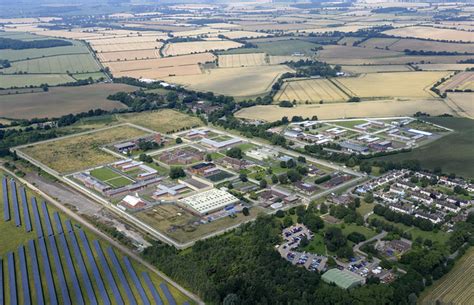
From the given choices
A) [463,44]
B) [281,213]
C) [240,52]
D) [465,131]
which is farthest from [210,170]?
[463,44]

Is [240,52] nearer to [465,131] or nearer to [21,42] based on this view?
[21,42]

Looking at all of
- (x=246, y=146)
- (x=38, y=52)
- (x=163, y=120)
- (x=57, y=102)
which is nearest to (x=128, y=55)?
(x=38, y=52)

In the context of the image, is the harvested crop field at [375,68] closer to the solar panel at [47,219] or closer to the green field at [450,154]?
the green field at [450,154]

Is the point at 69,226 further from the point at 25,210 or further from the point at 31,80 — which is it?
the point at 31,80

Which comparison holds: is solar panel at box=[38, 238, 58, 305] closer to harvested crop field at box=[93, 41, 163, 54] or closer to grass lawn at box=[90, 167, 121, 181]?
grass lawn at box=[90, 167, 121, 181]

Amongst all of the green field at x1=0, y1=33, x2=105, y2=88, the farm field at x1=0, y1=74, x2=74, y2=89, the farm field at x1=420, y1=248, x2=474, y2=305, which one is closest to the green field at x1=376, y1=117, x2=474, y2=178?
the farm field at x1=420, y1=248, x2=474, y2=305

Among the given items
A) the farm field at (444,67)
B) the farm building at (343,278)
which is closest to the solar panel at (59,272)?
the farm building at (343,278)
